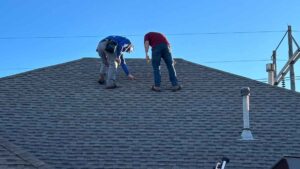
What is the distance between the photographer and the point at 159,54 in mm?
11039

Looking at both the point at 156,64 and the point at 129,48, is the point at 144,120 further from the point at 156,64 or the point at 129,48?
the point at 129,48

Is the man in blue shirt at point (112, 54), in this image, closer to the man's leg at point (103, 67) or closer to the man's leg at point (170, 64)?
the man's leg at point (103, 67)

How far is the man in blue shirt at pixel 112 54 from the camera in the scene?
1090 cm

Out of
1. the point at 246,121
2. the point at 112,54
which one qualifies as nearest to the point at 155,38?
the point at 112,54

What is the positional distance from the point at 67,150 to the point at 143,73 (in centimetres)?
389

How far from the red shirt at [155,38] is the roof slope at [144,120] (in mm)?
623

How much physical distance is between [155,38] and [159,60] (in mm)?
514

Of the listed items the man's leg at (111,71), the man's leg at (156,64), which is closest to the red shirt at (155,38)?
the man's leg at (156,64)

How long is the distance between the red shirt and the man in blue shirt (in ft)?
1.53

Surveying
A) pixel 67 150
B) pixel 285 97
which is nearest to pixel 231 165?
pixel 67 150

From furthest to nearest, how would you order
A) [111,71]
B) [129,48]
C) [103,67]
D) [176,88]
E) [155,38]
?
[129,48], [155,38], [103,67], [111,71], [176,88]

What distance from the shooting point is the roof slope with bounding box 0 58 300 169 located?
7.82m

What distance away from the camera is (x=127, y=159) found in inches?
303

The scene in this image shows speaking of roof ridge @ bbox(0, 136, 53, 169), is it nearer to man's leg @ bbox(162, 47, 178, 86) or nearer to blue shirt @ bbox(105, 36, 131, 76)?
man's leg @ bbox(162, 47, 178, 86)
